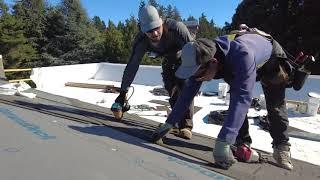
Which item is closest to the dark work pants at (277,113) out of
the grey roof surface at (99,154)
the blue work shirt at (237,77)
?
the grey roof surface at (99,154)

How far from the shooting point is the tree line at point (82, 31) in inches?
763

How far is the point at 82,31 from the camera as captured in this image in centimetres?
2784

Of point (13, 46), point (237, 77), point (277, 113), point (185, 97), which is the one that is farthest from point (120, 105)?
point (13, 46)

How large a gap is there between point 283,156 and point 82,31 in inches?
1030

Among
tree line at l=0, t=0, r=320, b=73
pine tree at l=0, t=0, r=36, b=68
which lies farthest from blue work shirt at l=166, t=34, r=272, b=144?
pine tree at l=0, t=0, r=36, b=68

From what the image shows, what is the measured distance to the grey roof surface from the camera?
2354mm

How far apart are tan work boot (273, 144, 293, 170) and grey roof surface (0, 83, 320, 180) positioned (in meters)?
0.06

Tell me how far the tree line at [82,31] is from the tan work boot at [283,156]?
1589 centimetres

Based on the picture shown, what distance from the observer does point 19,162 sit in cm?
240

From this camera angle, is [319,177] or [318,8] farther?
[318,8]

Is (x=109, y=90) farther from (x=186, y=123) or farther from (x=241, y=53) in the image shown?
(x=241, y=53)

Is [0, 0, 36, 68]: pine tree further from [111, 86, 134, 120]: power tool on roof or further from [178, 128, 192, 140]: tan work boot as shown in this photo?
[178, 128, 192, 140]: tan work boot

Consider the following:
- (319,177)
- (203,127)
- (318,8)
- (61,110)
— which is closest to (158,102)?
(203,127)

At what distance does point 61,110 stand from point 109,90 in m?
3.37
